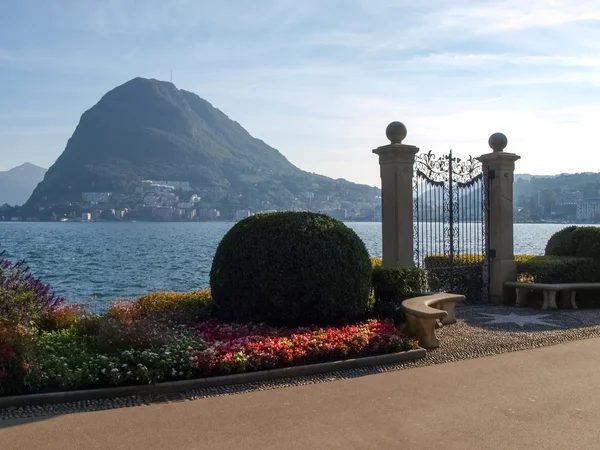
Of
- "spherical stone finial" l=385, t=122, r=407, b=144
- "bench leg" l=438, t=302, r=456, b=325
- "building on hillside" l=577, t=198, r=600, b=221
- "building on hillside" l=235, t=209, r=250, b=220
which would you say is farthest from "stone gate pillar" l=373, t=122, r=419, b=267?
"building on hillside" l=235, t=209, r=250, b=220

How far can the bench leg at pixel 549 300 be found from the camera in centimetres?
1266

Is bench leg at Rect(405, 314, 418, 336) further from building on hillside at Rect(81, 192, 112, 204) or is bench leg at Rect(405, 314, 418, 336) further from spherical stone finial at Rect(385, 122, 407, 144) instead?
building on hillside at Rect(81, 192, 112, 204)

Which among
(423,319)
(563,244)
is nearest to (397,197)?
(423,319)

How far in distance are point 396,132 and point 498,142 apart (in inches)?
113

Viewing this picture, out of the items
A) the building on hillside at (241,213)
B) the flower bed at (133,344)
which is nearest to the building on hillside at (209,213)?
the building on hillside at (241,213)

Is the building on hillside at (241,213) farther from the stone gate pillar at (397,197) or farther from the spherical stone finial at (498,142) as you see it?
the stone gate pillar at (397,197)

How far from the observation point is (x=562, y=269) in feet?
43.7

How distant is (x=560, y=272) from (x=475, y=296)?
184 centimetres

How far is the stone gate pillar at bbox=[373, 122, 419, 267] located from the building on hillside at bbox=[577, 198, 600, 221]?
151 ft

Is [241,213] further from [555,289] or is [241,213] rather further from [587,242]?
[555,289]

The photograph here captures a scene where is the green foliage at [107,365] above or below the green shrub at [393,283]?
below

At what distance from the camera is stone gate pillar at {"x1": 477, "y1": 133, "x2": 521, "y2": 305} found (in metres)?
13.4

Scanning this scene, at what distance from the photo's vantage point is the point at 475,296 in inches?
538

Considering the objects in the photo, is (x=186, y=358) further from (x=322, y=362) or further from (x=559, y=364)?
(x=559, y=364)
